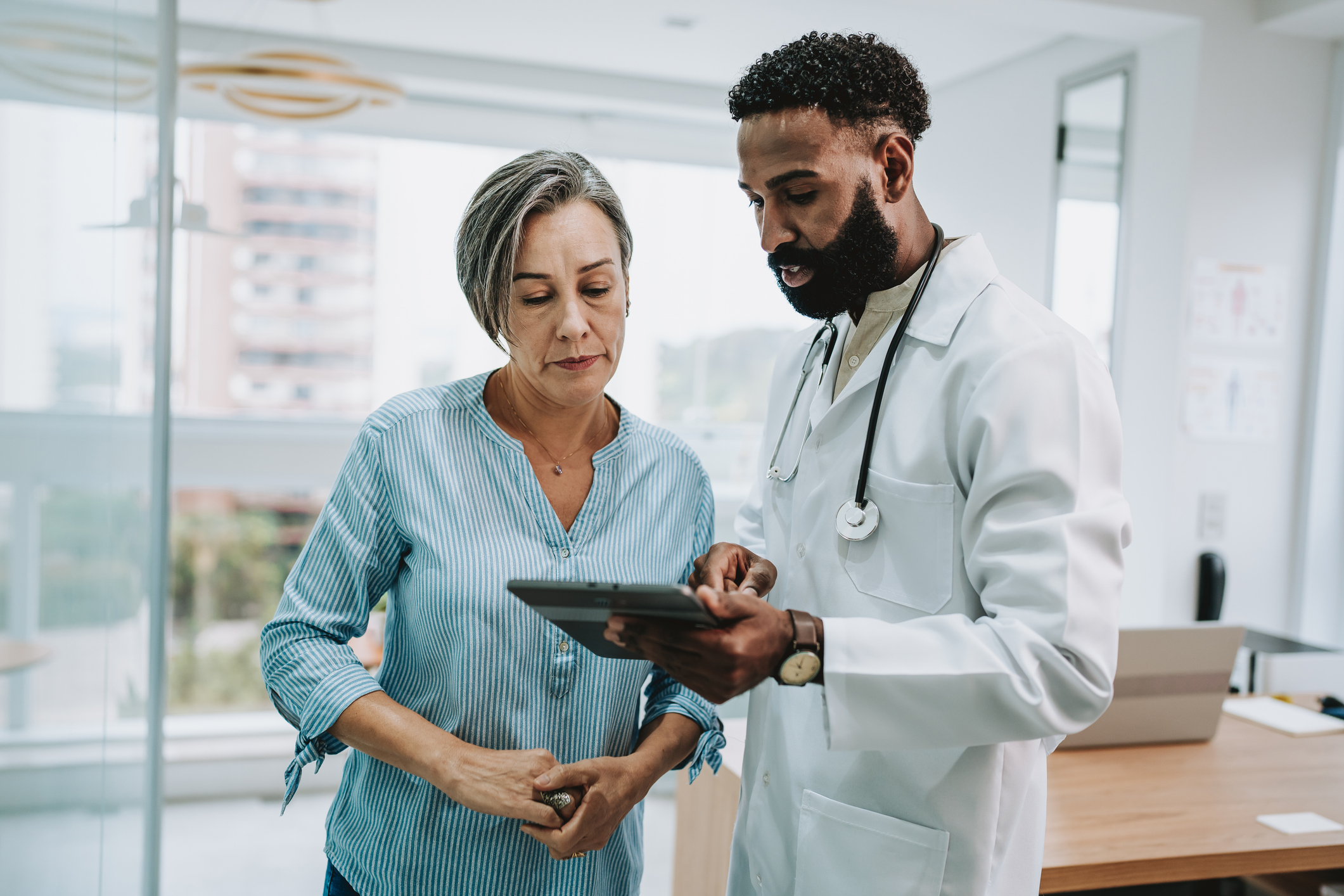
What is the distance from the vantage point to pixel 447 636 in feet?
3.86

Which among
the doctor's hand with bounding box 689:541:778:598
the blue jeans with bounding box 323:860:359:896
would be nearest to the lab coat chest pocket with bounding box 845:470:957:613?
the doctor's hand with bounding box 689:541:778:598

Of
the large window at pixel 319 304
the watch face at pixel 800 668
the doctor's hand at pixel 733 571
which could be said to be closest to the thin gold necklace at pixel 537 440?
the doctor's hand at pixel 733 571

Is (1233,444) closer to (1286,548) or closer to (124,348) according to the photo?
(1286,548)

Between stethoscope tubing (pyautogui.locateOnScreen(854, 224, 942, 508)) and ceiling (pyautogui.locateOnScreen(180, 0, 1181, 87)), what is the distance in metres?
2.66

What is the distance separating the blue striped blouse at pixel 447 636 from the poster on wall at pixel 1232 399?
2935 millimetres

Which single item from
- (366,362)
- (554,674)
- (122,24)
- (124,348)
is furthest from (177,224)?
(366,362)

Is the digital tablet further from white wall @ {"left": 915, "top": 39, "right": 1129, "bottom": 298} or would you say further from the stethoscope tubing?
white wall @ {"left": 915, "top": 39, "right": 1129, "bottom": 298}

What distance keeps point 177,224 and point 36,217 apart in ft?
4.83

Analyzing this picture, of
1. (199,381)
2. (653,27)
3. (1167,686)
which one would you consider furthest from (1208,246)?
(199,381)

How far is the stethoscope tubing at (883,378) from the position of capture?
116cm

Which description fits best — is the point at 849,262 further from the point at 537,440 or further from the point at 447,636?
the point at 447,636

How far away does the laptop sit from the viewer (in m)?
2.16

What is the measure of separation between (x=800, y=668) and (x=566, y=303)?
0.55 meters

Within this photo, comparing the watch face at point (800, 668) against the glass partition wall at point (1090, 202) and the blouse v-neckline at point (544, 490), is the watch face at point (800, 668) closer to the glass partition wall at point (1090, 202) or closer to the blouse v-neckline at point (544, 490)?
the blouse v-neckline at point (544, 490)
